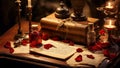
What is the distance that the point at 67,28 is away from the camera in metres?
1.93

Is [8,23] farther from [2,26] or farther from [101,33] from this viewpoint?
[101,33]

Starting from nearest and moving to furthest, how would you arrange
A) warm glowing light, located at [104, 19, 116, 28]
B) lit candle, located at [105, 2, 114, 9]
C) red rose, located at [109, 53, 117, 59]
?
red rose, located at [109, 53, 117, 59] → warm glowing light, located at [104, 19, 116, 28] → lit candle, located at [105, 2, 114, 9]

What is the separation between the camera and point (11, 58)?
1.50m

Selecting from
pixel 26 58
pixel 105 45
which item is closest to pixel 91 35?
pixel 105 45

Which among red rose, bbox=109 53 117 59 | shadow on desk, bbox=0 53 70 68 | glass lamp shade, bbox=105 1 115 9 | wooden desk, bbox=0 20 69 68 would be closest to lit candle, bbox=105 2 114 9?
glass lamp shade, bbox=105 1 115 9

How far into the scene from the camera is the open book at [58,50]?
1.79 meters

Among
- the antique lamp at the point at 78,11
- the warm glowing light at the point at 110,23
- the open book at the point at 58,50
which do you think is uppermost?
the antique lamp at the point at 78,11

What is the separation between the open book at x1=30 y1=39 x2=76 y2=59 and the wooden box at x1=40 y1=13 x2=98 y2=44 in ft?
0.22

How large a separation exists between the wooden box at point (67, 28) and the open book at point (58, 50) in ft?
0.22

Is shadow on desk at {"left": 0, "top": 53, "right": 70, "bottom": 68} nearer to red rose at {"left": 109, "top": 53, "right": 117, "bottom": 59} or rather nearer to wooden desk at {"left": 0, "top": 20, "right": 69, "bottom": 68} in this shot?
wooden desk at {"left": 0, "top": 20, "right": 69, "bottom": 68}

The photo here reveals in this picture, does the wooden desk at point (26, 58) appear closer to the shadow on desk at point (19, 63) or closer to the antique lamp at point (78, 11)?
the shadow on desk at point (19, 63)

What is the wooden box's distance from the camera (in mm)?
1895

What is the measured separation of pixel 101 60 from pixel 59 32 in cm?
38

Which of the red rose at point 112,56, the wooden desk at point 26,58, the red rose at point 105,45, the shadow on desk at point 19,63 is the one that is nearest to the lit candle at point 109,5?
the red rose at point 105,45
